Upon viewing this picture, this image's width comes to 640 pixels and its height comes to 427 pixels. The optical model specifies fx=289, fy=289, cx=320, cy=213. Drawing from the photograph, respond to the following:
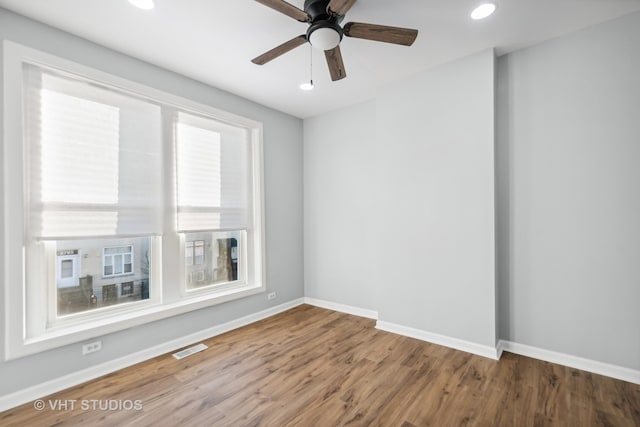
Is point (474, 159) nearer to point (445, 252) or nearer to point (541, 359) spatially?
point (445, 252)

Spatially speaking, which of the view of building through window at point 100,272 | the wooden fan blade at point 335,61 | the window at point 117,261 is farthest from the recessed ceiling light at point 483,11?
the window at point 117,261

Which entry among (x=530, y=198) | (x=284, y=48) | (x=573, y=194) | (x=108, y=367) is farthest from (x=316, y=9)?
(x=108, y=367)

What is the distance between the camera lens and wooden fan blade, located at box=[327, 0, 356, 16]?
5.82 ft

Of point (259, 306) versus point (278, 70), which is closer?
point (278, 70)

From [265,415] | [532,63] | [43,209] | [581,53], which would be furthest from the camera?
[532,63]

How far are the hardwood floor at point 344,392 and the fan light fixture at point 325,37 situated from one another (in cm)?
266

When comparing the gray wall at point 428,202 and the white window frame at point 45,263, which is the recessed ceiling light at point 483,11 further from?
the white window frame at point 45,263

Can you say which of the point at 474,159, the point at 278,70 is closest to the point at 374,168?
the point at 474,159

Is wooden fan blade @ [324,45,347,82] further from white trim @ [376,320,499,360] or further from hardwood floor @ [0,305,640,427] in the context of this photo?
white trim @ [376,320,499,360]

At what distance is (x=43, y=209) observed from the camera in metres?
2.35

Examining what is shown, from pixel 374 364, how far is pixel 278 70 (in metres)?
3.17

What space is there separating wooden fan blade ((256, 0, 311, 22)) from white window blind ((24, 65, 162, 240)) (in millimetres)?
1911

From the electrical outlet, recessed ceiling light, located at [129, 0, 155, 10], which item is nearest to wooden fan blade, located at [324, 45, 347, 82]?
recessed ceiling light, located at [129, 0, 155, 10]

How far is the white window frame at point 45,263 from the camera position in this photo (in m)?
2.15
